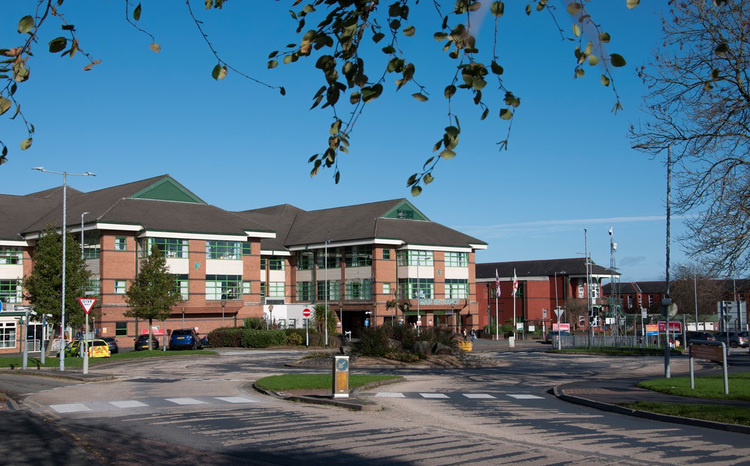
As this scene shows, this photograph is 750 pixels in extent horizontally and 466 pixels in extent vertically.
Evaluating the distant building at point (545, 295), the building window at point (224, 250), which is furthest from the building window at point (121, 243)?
the distant building at point (545, 295)

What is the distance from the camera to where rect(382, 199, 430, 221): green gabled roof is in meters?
78.8

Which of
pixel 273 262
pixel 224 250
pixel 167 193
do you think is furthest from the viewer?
pixel 273 262

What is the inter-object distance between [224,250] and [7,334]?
1864cm

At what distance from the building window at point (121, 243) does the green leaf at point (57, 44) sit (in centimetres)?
5895

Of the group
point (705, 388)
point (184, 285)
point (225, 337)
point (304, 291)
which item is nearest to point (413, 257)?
point (304, 291)

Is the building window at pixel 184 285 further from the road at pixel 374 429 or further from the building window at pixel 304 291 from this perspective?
the road at pixel 374 429

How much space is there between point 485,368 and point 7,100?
105 feet

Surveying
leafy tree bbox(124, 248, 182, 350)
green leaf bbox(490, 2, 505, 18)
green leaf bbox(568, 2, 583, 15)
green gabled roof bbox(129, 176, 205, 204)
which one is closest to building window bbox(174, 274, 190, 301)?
green gabled roof bbox(129, 176, 205, 204)

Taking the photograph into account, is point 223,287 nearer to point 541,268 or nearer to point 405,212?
point 405,212

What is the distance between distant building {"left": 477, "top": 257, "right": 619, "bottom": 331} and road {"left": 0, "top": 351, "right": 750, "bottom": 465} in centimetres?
7349

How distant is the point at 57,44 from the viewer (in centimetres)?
515

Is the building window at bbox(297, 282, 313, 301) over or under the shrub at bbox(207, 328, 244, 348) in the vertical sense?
over

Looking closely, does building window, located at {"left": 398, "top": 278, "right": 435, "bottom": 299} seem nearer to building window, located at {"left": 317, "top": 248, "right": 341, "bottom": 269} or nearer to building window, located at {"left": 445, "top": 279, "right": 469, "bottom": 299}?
building window, located at {"left": 445, "top": 279, "right": 469, "bottom": 299}

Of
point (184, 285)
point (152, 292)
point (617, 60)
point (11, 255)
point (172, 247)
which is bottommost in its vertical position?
point (152, 292)
